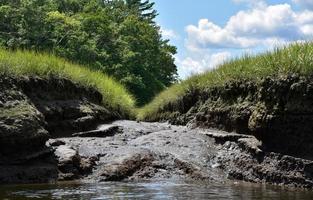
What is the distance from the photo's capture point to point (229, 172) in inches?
361

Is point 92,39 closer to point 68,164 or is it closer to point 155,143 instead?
point 155,143

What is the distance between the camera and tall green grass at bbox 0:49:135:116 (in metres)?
10.7

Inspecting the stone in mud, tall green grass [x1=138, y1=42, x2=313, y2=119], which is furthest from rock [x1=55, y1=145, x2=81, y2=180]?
tall green grass [x1=138, y1=42, x2=313, y2=119]

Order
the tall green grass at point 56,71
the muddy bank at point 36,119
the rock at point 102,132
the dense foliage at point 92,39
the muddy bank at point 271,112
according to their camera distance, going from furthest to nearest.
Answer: the dense foliage at point 92,39, the rock at point 102,132, the tall green grass at point 56,71, the muddy bank at point 271,112, the muddy bank at point 36,119

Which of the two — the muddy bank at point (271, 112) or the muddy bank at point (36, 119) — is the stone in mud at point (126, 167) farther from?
the muddy bank at point (271, 112)

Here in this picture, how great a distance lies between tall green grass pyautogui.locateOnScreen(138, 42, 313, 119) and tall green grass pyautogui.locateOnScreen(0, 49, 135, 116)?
1635mm

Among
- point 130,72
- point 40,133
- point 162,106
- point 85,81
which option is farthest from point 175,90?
point 130,72

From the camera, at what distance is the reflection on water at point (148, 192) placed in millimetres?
6668

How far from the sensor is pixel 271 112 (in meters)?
9.66

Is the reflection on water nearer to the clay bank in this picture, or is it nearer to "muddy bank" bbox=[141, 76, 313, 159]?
the clay bank

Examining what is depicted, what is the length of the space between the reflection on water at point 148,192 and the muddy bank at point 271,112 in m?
1.63

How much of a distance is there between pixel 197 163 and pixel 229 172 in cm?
62

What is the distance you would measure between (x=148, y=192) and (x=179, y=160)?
2281 mm

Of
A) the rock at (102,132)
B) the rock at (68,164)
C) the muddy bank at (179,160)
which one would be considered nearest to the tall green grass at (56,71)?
the rock at (102,132)
